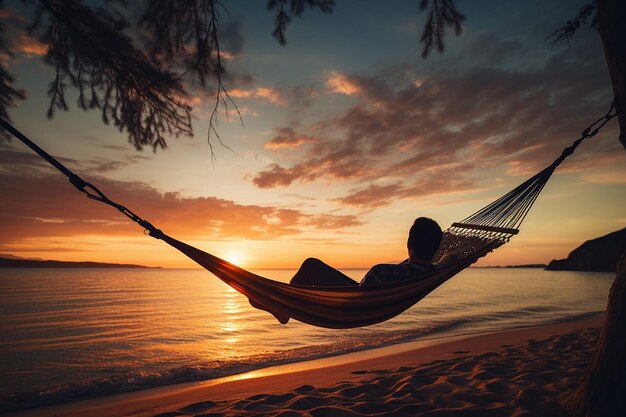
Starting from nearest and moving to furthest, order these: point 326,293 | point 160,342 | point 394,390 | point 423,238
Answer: point 326,293 → point 423,238 → point 394,390 → point 160,342

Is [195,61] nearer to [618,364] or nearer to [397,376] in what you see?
[618,364]

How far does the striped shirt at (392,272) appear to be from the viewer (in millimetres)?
2695

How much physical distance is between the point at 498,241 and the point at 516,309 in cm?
1304

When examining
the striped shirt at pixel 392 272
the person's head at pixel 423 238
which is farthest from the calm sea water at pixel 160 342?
the person's head at pixel 423 238

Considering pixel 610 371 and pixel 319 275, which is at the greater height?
pixel 319 275

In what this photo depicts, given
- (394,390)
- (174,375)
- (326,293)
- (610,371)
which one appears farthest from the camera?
(174,375)

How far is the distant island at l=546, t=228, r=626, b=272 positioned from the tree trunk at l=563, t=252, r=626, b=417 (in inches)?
2614

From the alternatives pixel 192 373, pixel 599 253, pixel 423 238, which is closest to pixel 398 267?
pixel 423 238

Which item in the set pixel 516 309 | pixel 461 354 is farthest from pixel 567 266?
pixel 461 354

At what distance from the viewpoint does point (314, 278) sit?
2715 millimetres

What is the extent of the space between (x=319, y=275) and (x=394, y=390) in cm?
162

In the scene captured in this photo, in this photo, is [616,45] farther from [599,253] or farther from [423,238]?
[599,253]

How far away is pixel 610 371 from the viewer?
1850 mm

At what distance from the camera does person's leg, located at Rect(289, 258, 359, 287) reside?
8.80ft
